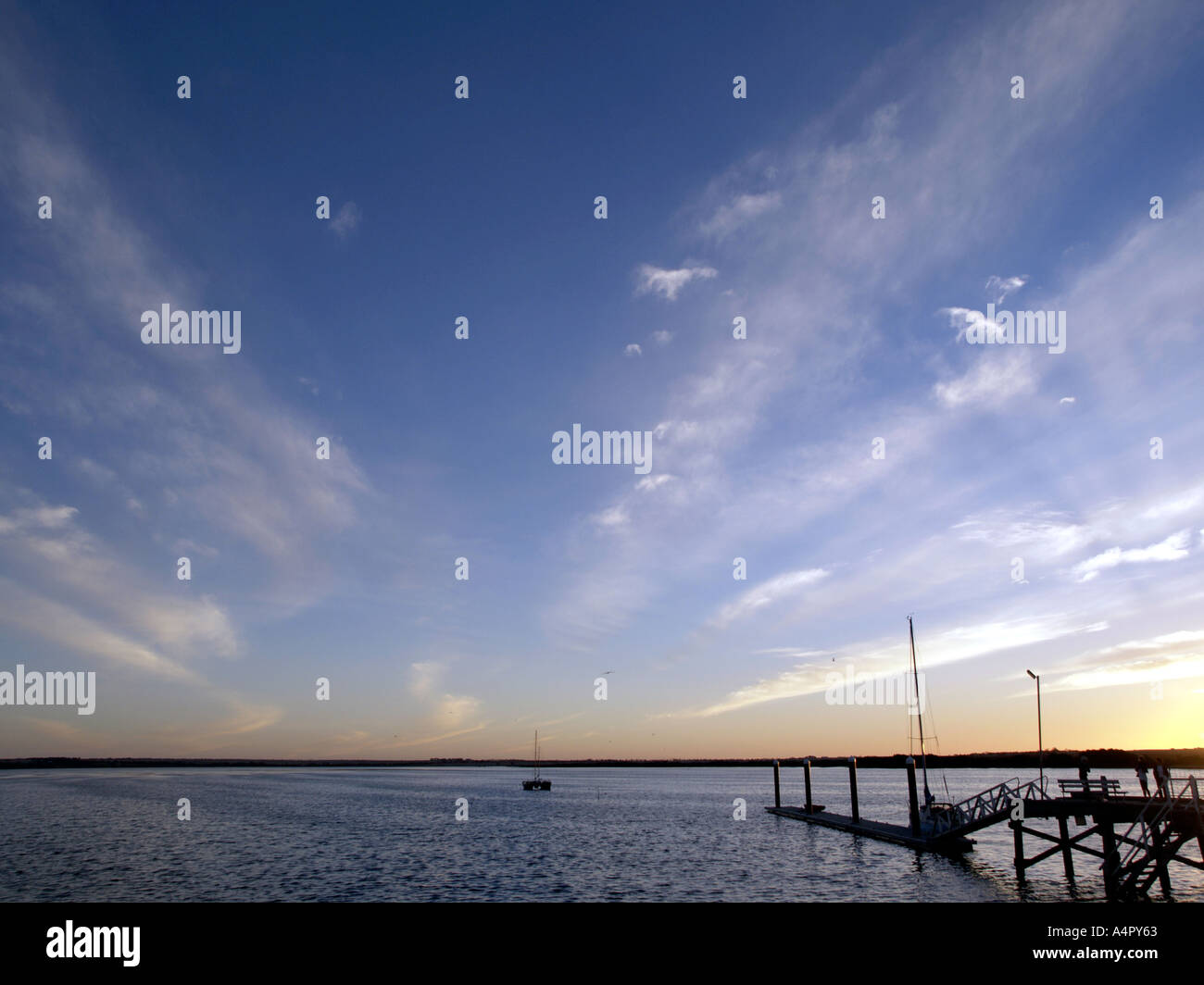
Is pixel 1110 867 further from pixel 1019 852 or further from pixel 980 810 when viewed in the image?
pixel 980 810

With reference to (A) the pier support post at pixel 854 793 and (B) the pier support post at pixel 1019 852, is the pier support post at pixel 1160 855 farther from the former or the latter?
(A) the pier support post at pixel 854 793

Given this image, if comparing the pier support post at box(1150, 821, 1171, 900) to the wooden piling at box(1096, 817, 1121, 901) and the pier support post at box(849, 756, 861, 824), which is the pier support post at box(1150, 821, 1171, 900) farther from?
the pier support post at box(849, 756, 861, 824)

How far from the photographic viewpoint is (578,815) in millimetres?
90188

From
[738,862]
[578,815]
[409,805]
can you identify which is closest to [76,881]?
[738,862]

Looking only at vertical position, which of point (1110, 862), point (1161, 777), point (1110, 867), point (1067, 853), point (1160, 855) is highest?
point (1161, 777)

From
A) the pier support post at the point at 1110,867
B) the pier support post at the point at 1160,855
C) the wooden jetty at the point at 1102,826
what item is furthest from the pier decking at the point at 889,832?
the pier support post at the point at 1160,855

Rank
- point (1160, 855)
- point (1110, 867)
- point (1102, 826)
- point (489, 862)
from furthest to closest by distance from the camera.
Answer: point (489, 862) < point (1102, 826) < point (1110, 867) < point (1160, 855)

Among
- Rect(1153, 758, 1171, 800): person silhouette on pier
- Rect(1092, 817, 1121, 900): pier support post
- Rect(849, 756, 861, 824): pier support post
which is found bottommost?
Rect(849, 756, 861, 824): pier support post

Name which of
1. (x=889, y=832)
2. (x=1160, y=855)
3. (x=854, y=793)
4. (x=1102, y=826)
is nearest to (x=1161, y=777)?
(x=1160, y=855)

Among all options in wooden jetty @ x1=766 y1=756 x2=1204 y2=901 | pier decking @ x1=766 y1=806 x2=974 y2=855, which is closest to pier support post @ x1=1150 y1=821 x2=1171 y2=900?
wooden jetty @ x1=766 y1=756 x2=1204 y2=901

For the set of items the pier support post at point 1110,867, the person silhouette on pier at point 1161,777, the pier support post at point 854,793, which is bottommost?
the pier support post at point 854,793

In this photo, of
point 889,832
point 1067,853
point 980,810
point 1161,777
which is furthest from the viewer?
point 889,832
